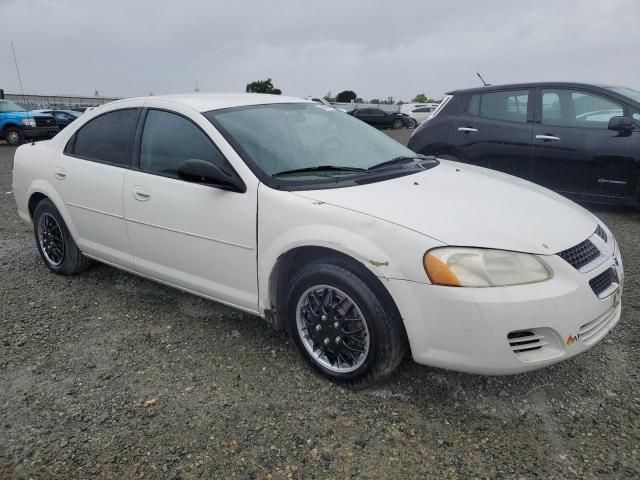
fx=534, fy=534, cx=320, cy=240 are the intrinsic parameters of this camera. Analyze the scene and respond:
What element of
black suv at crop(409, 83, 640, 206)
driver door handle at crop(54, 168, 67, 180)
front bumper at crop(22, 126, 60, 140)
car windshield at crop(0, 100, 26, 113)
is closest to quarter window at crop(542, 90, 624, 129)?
black suv at crop(409, 83, 640, 206)

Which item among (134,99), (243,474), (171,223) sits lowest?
(243,474)

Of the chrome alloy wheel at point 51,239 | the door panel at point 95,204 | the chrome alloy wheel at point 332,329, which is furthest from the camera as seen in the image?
the chrome alloy wheel at point 51,239

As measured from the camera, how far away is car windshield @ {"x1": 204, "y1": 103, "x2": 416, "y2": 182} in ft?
10.0

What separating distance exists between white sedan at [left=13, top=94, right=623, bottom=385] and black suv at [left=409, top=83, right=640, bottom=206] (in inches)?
114

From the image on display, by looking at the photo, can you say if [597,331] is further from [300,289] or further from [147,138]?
[147,138]

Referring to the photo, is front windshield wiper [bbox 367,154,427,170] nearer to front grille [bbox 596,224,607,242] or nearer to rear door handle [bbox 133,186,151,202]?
front grille [bbox 596,224,607,242]

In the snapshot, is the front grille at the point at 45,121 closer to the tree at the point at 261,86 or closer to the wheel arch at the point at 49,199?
the wheel arch at the point at 49,199

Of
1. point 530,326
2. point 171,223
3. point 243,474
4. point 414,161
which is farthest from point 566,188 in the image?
point 243,474

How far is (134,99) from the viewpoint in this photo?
3838mm

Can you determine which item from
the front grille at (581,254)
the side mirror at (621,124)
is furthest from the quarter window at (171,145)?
the side mirror at (621,124)

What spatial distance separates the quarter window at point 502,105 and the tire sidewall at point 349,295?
4.51 metres

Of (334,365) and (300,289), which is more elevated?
(300,289)

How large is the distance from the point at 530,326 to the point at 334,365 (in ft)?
3.33

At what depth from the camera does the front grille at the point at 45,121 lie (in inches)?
698
